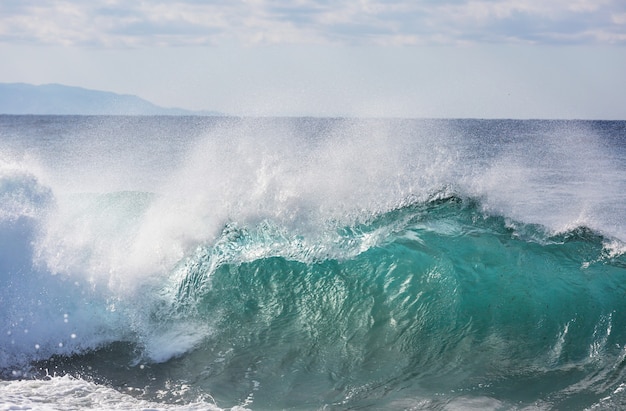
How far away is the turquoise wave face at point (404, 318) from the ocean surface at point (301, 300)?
25mm

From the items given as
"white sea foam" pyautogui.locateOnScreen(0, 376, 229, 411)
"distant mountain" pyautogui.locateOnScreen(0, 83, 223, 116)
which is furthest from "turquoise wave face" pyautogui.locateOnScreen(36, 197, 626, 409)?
"distant mountain" pyautogui.locateOnScreen(0, 83, 223, 116)

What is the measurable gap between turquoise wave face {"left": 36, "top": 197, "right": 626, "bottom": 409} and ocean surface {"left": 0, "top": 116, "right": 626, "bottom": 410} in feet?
0.08

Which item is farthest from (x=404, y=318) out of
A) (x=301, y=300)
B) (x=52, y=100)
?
(x=52, y=100)

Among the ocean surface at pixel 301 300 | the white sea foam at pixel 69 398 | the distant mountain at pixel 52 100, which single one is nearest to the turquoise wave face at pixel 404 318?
the ocean surface at pixel 301 300

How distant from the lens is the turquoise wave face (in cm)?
671

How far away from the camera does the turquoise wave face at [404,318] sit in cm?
671

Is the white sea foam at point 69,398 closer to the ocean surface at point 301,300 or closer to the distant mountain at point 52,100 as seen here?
the ocean surface at point 301,300

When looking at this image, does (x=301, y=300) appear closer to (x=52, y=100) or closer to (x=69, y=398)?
(x=69, y=398)

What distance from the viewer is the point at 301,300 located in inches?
344

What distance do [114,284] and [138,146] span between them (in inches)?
1178

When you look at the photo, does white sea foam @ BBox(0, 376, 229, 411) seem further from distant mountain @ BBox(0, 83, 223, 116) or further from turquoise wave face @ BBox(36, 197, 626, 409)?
distant mountain @ BBox(0, 83, 223, 116)

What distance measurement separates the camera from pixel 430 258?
29.9ft

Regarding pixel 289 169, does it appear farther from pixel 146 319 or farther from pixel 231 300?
pixel 146 319

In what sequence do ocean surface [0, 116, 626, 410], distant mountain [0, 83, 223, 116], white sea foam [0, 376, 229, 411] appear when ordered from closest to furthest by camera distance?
white sea foam [0, 376, 229, 411], ocean surface [0, 116, 626, 410], distant mountain [0, 83, 223, 116]
